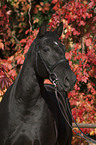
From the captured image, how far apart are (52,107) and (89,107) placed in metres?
3.26

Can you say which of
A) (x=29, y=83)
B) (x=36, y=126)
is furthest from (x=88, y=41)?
(x=36, y=126)

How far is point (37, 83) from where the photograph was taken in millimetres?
2771

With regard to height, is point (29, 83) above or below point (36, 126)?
above

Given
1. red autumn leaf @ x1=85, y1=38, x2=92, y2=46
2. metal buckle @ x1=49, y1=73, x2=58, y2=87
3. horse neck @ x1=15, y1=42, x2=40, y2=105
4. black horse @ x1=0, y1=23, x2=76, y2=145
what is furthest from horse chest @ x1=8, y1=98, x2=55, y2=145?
red autumn leaf @ x1=85, y1=38, x2=92, y2=46

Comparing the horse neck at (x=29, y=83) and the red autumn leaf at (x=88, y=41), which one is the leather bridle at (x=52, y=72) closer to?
the horse neck at (x=29, y=83)

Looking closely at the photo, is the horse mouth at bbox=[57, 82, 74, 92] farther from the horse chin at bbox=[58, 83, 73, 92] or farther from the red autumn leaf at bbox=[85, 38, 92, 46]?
the red autumn leaf at bbox=[85, 38, 92, 46]

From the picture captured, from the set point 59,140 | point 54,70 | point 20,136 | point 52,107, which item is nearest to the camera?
point 54,70

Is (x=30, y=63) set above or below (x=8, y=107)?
above

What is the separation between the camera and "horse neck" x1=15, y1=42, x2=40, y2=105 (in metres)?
2.76

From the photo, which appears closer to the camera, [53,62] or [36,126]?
[53,62]

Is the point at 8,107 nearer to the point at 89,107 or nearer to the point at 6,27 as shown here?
the point at 89,107

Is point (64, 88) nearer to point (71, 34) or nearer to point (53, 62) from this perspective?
point (53, 62)

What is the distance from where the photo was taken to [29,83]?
276cm

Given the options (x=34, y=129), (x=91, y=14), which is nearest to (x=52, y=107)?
(x=34, y=129)
